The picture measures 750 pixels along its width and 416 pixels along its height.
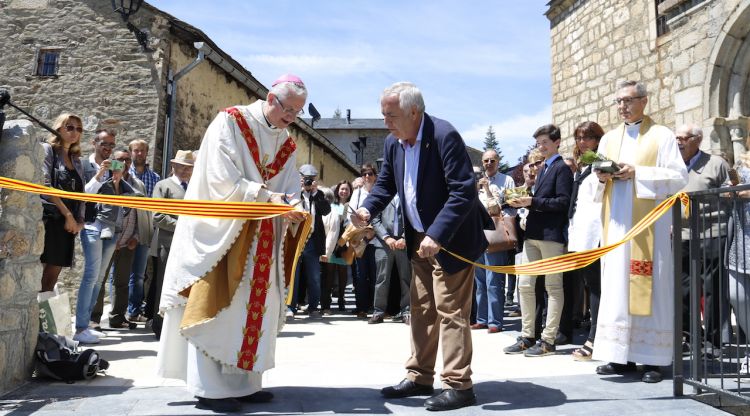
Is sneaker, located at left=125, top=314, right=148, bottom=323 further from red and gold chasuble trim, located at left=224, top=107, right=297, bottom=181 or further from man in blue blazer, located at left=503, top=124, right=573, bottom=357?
man in blue blazer, located at left=503, top=124, right=573, bottom=357

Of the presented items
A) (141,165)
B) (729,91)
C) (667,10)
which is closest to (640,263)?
(141,165)

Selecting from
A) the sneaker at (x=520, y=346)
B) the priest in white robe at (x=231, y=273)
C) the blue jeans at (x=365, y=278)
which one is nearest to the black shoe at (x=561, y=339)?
the sneaker at (x=520, y=346)

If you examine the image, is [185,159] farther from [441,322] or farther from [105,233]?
[441,322]

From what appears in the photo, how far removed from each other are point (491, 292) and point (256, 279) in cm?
379

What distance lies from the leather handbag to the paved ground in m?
1.07

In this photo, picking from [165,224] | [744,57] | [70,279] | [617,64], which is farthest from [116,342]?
[617,64]

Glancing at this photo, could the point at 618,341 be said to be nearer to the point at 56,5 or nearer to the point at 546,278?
the point at 546,278

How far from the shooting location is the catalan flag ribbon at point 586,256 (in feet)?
12.9

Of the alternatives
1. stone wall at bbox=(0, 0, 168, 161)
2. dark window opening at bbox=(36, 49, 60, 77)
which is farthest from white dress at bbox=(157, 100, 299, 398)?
dark window opening at bbox=(36, 49, 60, 77)

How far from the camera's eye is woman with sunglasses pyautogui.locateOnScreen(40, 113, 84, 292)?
4914 millimetres

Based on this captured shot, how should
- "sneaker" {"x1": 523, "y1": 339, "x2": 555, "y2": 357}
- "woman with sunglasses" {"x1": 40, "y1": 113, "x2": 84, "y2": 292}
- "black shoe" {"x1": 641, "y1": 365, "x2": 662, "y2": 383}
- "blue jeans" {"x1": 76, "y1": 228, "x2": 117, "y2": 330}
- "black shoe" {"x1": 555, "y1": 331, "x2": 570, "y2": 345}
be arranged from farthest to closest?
1. "black shoe" {"x1": 555, "y1": 331, "x2": 570, "y2": 345}
2. "blue jeans" {"x1": 76, "y1": 228, "x2": 117, "y2": 330}
3. "sneaker" {"x1": 523, "y1": 339, "x2": 555, "y2": 357}
4. "woman with sunglasses" {"x1": 40, "y1": 113, "x2": 84, "y2": 292}
5. "black shoe" {"x1": 641, "y1": 365, "x2": 662, "y2": 383}

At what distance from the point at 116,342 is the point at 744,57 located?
8.64 m

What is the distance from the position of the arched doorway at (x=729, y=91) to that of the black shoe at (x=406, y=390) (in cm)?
673

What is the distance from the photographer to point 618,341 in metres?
4.14
